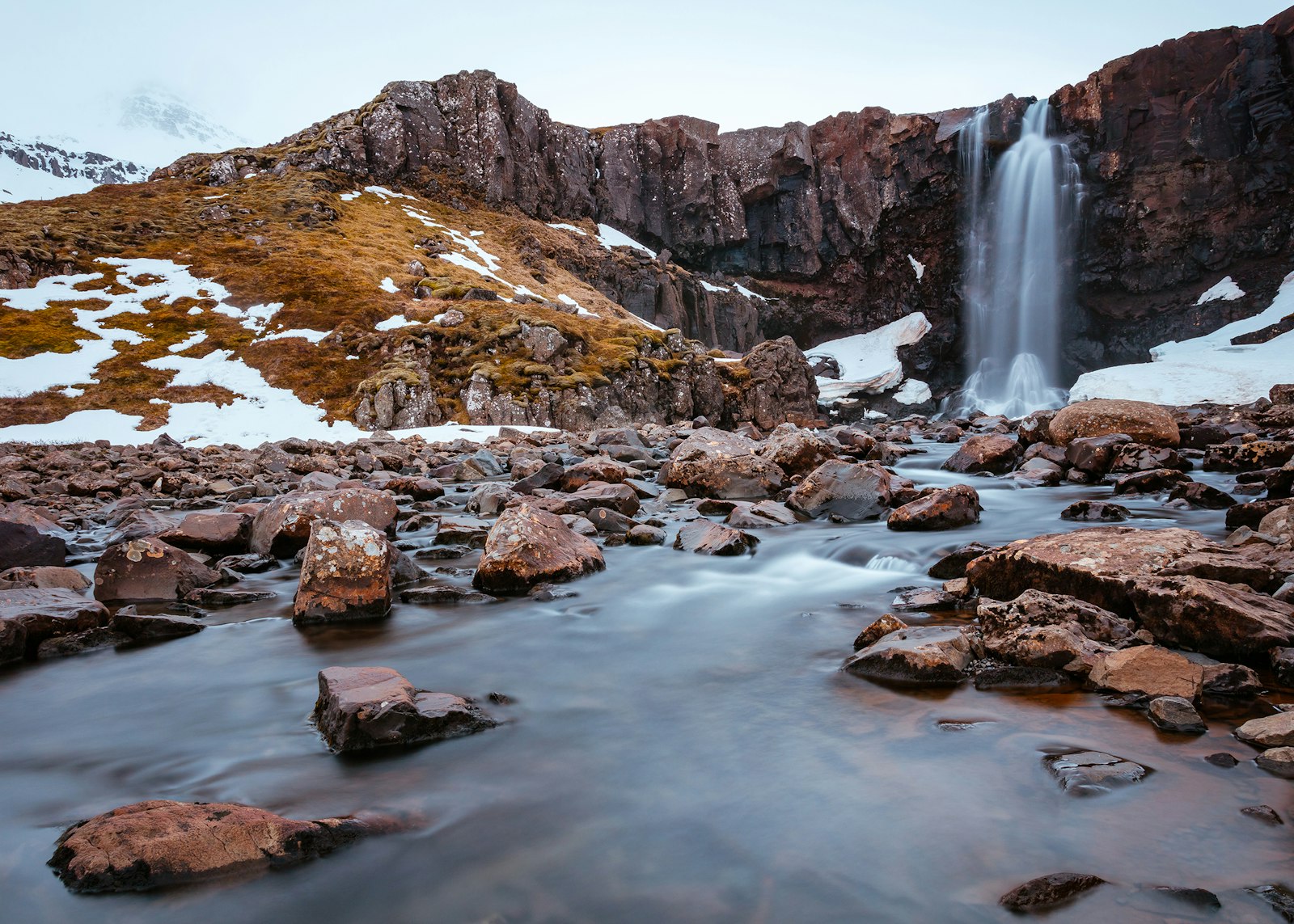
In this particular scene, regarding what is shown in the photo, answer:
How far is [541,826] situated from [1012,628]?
10.3ft

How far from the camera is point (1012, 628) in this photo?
4535 millimetres

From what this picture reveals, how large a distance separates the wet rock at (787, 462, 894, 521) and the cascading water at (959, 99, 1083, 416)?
57679mm

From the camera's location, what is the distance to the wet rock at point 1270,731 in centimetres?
317

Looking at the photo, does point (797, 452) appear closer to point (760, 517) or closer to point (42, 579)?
point (760, 517)

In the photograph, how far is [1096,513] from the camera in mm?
8820

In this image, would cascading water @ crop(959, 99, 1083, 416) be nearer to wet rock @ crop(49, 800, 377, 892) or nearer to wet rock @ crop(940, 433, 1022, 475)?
wet rock @ crop(940, 433, 1022, 475)

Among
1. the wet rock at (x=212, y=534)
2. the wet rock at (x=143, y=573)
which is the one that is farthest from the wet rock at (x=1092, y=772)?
the wet rock at (x=212, y=534)

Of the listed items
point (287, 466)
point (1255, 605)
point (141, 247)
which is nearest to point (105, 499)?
point (287, 466)

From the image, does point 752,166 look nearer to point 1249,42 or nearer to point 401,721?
point 1249,42

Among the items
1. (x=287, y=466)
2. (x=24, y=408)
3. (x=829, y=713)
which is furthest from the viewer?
(x=24, y=408)

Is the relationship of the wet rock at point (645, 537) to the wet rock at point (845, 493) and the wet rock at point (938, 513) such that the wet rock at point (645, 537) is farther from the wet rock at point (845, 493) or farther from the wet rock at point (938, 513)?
the wet rock at point (938, 513)

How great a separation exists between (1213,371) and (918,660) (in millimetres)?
60274

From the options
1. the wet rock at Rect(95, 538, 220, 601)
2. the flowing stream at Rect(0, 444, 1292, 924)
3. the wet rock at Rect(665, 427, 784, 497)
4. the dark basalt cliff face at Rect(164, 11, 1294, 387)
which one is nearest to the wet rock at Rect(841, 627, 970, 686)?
the flowing stream at Rect(0, 444, 1292, 924)

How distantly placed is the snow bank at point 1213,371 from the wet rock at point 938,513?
47.0 meters
